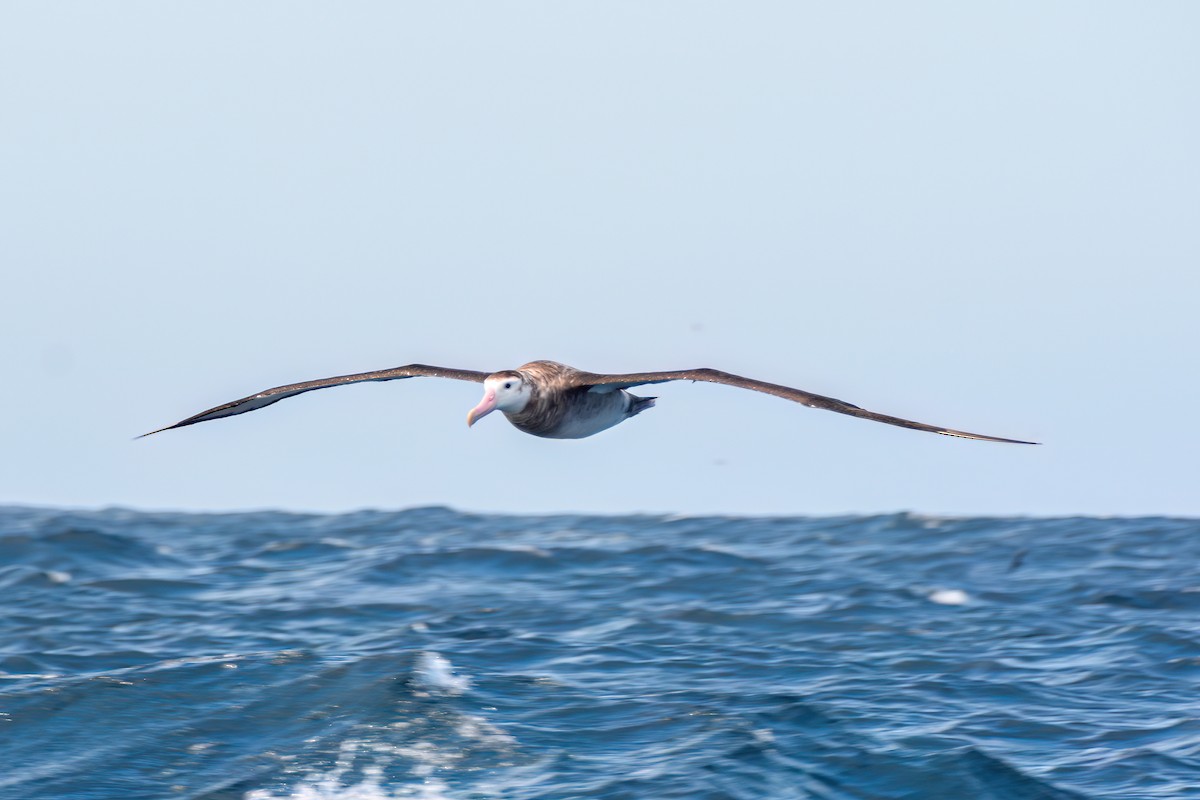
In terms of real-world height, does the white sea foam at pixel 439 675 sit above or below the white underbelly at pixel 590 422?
below

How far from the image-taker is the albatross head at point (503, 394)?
1128 cm

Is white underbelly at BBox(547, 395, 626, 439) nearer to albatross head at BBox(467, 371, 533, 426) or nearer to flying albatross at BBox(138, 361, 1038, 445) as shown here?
flying albatross at BBox(138, 361, 1038, 445)

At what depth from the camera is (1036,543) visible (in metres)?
24.2

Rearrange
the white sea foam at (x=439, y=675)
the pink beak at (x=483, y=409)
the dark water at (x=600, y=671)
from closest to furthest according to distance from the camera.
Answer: the pink beak at (x=483, y=409) < the dark water at (x=600, y=671) < the white sea foam at (x=439, y=675)

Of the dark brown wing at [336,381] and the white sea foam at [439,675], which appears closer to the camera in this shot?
the dark brown wing at [336,381]

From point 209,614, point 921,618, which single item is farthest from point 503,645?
point 921,618

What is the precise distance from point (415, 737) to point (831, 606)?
7.34m

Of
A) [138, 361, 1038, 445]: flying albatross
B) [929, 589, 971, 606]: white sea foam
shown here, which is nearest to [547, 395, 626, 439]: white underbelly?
[138, 361, 1038, 445]: flying albatross

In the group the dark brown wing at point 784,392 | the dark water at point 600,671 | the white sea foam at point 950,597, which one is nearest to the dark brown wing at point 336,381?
the dark brown wing at point 784,392

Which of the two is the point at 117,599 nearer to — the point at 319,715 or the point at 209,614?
the point at 209,614

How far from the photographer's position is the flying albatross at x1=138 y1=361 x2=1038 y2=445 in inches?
452

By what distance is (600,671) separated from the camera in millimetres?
14797

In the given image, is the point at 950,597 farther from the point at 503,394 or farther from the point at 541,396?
the point at 503,394

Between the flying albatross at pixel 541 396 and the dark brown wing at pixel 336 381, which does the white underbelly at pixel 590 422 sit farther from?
the dark brown wing at pixel 336 381
